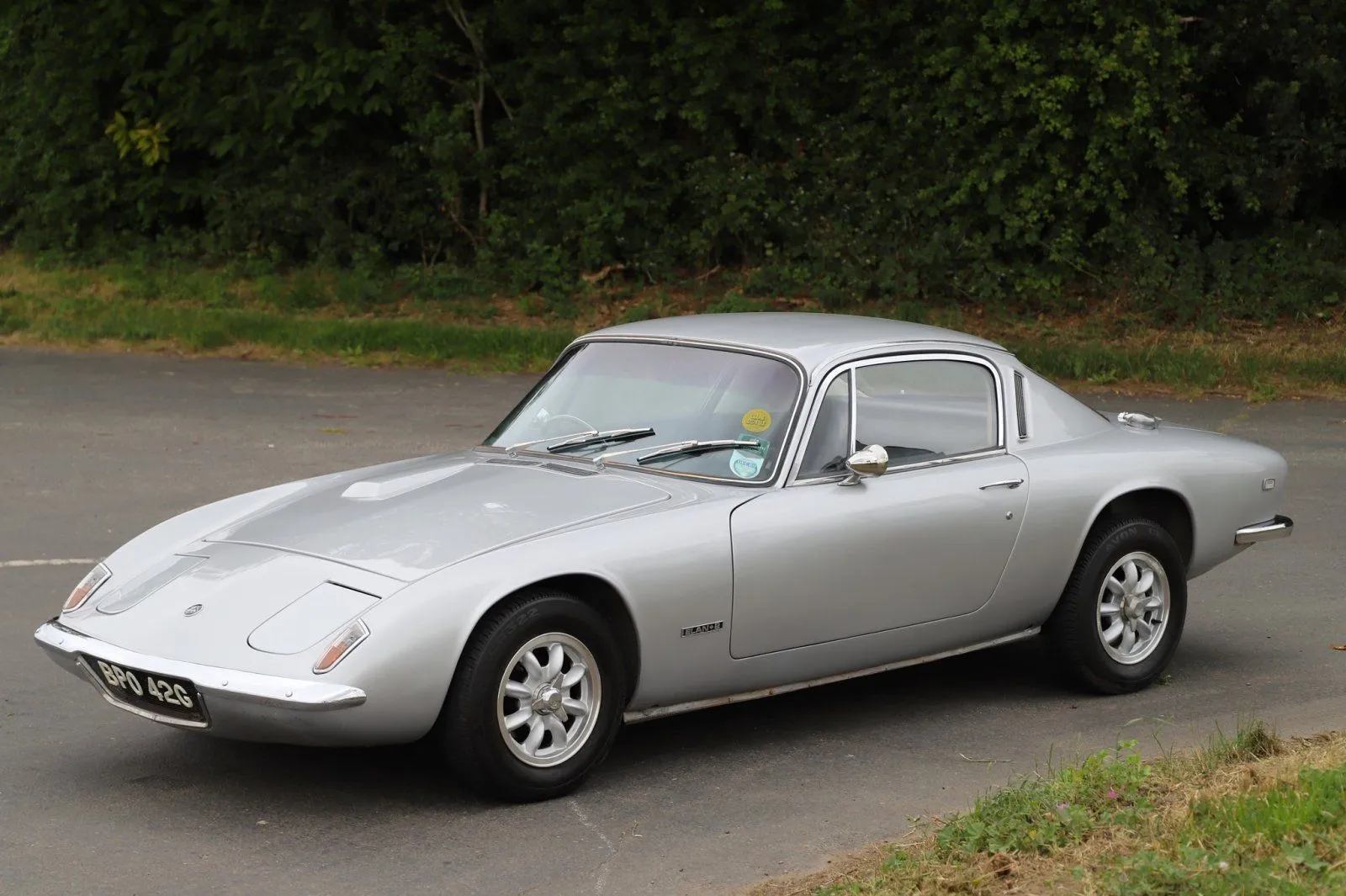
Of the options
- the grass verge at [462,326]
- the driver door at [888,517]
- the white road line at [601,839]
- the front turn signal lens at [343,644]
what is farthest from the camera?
the grass verge at [462,326]

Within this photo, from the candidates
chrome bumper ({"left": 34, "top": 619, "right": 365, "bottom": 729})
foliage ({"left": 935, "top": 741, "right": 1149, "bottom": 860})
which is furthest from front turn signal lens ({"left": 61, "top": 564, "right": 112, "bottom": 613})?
foliage ({"left": 935, "top": 741, "right": 1149, "bottom": 860})

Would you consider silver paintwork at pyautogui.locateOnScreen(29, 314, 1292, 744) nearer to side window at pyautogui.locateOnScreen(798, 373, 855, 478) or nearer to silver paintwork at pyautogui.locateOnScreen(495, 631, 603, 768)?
side window at pyautogui.locateOnScreen(798, 373, 855, 478)

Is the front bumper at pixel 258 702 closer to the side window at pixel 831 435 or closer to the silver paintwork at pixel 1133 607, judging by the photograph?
the side window at pixel 831 435

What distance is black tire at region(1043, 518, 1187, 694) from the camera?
6.51 metres

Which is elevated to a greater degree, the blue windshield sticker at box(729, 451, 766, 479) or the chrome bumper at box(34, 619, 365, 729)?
the blue windshield sticker at box(729, 451, 766, 479)

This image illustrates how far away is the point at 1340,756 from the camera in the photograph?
5.03 metres

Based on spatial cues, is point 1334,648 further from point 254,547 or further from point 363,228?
point 363,228

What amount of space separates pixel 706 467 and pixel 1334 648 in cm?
304

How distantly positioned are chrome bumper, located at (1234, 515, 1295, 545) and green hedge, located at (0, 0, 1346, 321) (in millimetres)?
Result: 10793

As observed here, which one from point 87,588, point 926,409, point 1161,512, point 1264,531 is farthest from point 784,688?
point 1264,531

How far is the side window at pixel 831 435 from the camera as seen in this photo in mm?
5996

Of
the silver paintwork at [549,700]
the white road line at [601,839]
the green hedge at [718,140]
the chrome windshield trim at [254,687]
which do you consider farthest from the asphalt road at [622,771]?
the green hedge at [718,140]

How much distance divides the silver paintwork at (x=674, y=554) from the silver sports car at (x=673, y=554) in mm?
11

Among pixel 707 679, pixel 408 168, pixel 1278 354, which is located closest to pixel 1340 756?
pixel 707 679
